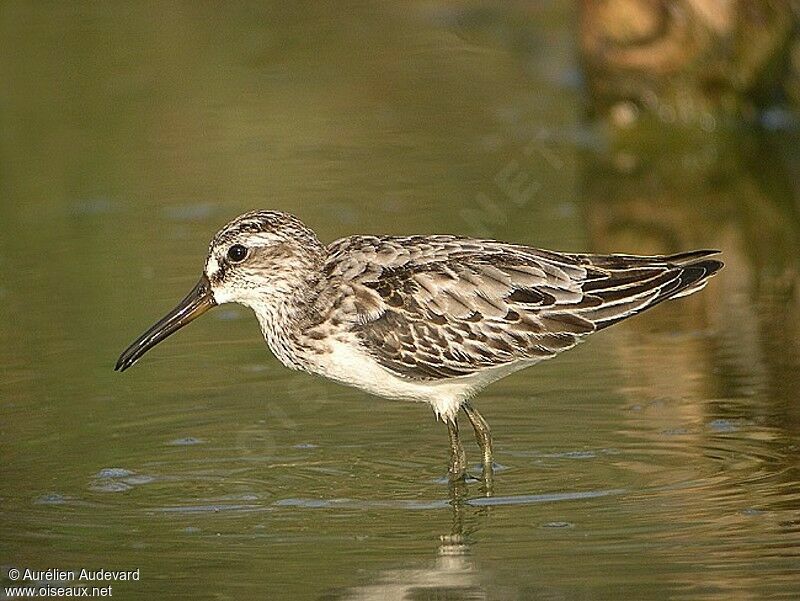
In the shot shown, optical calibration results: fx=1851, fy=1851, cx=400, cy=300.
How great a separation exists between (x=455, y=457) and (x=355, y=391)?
1960 millimetres

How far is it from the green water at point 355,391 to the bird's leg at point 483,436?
0.39 feet

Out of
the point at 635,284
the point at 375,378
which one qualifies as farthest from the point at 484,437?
the point at 635,284

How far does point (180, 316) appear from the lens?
1112 cm

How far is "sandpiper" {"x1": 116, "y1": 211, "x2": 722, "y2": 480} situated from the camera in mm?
10539

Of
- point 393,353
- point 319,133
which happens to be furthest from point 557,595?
point 319,133

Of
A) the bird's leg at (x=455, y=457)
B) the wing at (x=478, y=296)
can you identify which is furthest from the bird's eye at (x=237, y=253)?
the bird's leg at (x=455, y=457)

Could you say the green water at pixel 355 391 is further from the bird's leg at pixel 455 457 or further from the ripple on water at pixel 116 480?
the bird's leg at pixel 455 457

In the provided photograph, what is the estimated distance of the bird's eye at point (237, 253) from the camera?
1088 centimetres

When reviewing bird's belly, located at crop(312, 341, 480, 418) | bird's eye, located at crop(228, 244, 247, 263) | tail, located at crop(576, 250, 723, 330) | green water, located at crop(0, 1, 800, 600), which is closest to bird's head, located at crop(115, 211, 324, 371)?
bird's eye, located at crop(228, 244, 247, 263)

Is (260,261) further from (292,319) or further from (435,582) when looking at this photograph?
(435,582)

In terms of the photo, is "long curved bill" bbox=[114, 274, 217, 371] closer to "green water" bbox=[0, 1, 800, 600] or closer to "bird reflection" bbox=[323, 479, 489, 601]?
"green water" bbox=[0, 1, 800, 600]

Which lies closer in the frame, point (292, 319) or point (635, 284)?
point (292, 319)

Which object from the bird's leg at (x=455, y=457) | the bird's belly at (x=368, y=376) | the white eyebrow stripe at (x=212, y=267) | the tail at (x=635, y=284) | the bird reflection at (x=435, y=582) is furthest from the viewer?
the white eyebrow stripe at (x=212, y=267)

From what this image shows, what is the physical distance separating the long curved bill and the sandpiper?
0.5 inches
